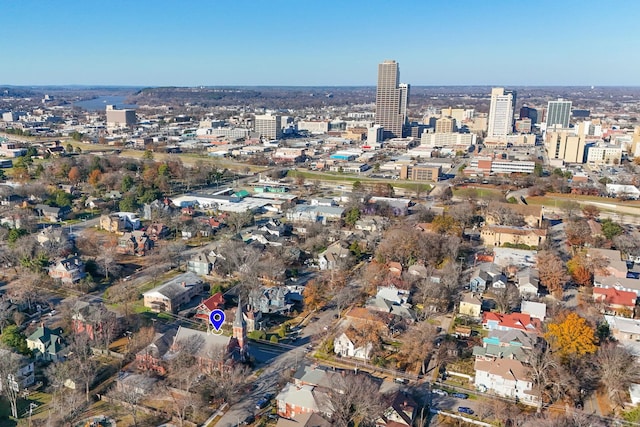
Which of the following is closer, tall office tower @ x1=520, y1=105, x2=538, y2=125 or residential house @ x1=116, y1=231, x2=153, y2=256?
residential house @ x1=116, y1=231, x2=153, y2=256

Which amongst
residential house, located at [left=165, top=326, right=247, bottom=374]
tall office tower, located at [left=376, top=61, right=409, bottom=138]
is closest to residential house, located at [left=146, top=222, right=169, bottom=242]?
residential house, located at [left=165, top=326, right=247, bottom=374]

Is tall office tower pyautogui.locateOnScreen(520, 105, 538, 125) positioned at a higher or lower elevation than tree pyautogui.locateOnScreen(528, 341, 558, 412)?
higher

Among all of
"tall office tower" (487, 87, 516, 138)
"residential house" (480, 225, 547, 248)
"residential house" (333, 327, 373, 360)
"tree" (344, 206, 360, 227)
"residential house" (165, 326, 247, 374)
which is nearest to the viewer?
"residential house" (165, 326, 247, 374)

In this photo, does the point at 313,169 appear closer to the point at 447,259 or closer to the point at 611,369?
Answer: the point at 447,259

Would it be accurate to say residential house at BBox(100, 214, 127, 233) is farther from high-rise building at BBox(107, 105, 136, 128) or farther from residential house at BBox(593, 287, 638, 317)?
high-rise building at BBox(107, 105, 136, 128)

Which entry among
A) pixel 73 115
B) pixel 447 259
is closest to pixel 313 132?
pixel 73 115

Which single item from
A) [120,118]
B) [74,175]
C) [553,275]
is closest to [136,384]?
[553,275]
